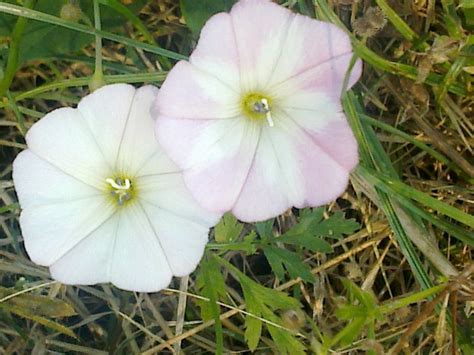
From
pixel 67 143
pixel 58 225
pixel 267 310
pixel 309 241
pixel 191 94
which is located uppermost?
pixel 191 94

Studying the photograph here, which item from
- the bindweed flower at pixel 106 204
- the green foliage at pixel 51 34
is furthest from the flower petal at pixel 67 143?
the green foliage at pixel 51 34

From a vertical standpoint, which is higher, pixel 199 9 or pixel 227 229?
pixel 199 9

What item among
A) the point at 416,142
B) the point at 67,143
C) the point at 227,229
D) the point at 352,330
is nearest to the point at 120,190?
the point at 67,143

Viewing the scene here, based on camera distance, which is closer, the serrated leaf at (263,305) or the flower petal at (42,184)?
the flower petal at (42,184)

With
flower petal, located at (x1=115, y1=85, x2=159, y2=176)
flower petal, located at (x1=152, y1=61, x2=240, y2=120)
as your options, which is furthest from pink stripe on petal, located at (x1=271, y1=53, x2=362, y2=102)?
flower petal, located at (x1=115, y1=85, x2=159, y2=176)

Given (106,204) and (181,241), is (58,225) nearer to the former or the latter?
(106,204)

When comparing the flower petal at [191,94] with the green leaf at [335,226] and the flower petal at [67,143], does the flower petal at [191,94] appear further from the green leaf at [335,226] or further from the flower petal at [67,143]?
the green leaf at [335,226]
